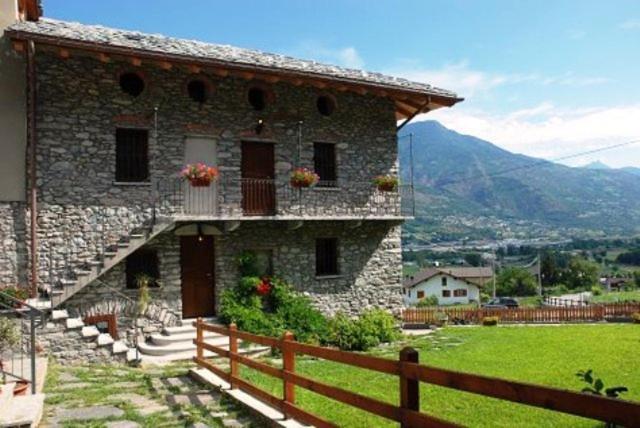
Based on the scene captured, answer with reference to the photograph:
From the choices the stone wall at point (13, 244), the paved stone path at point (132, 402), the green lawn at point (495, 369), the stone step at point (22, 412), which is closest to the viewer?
the stone step at point (22, 412)

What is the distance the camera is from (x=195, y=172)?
46.2ft

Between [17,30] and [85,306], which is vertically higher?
[17,30]

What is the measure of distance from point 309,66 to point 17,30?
305 inches

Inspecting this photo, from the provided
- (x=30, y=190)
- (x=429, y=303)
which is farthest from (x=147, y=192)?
(x=429, y=303)

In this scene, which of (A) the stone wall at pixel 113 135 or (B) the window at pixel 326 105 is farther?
(B) the window at pixel 326 105

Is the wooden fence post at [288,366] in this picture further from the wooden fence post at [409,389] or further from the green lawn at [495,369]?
the wooden fence post at [409,389]

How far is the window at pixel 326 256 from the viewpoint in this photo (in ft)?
57.3

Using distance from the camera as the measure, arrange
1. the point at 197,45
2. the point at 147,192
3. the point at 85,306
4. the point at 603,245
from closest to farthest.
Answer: the point at 85,306, the point at 147,192, the point at 197,45, the point at 603,245

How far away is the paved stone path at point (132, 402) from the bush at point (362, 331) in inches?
240

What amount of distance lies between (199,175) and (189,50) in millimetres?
3383

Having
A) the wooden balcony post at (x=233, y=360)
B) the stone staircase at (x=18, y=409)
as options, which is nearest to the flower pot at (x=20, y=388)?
the stone staircase at (x=18, y=409)

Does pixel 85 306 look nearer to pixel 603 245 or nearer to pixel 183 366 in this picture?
pixel 183 366

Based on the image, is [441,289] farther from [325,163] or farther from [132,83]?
[132,83]

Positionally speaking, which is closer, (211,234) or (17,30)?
(17,30)
